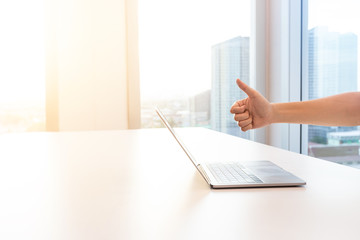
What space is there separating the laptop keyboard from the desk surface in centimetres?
4

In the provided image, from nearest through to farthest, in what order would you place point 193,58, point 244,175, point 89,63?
point 244,175 → point 89,63 → point 193,58

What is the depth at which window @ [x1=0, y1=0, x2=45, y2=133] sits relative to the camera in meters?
3.14

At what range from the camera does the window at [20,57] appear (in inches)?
124

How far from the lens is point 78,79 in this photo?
3.24 meters

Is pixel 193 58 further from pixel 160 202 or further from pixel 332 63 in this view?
pixel 160 202

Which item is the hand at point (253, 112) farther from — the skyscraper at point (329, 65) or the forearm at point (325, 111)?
the skyscraper at point (329, 65)

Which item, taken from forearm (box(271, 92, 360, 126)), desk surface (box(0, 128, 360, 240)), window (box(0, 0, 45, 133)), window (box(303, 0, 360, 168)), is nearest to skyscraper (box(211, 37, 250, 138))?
window (box(303, 0, 360, 168))

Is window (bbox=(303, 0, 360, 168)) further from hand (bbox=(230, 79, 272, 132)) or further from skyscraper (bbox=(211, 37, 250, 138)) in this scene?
hand (bbox=(230, 79, 272, 132))

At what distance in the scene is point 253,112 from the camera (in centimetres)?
122

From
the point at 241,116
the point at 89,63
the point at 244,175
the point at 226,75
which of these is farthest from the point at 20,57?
the point at 244,175

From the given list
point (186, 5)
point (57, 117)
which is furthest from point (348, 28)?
point (57, 117)

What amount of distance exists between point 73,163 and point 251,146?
695 mm

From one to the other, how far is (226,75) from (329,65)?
1038mm

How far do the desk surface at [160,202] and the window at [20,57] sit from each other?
7.32ft
